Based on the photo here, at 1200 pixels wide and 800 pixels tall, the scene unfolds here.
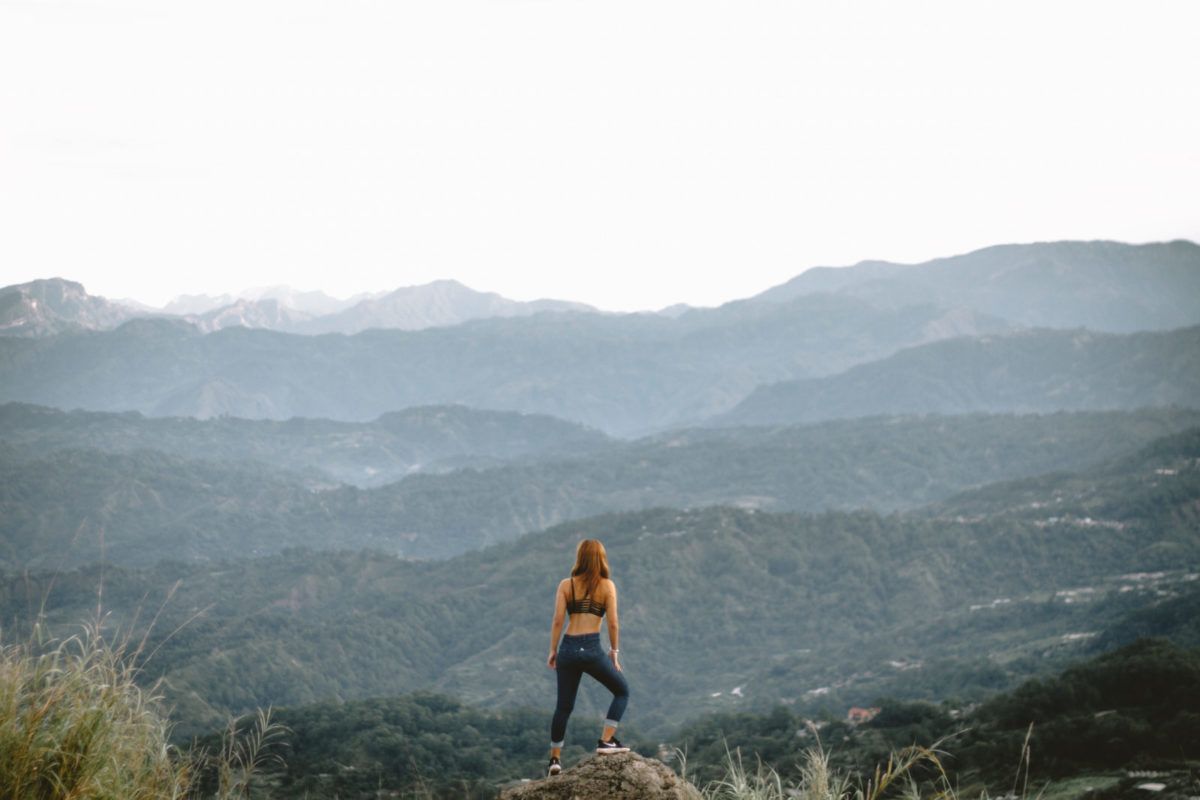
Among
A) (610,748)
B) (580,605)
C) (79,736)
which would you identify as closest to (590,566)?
(580,605)

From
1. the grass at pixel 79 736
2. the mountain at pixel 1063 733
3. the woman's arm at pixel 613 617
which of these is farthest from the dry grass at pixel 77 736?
the mountain at pixel 1063 733

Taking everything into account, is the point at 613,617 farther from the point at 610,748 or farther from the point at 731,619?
the point at 731,619

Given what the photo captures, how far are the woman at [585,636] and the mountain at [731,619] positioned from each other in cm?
9758

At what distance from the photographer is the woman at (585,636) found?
12.2m

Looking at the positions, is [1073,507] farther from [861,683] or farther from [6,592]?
[6,592]

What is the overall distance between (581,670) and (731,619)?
17521cm

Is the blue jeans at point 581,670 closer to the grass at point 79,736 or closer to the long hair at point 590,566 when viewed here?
the long hair at point 590,566

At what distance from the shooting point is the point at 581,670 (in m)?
12.4

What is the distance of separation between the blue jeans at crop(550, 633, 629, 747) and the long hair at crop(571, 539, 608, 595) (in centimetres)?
58

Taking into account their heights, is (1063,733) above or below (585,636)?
below

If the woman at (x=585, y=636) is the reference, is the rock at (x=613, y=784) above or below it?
below

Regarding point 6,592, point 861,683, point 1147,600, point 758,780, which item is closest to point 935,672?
point 861,683

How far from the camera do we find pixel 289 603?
193 metres

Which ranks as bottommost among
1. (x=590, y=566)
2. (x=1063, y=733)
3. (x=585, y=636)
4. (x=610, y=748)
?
(x=1063, y=733)
